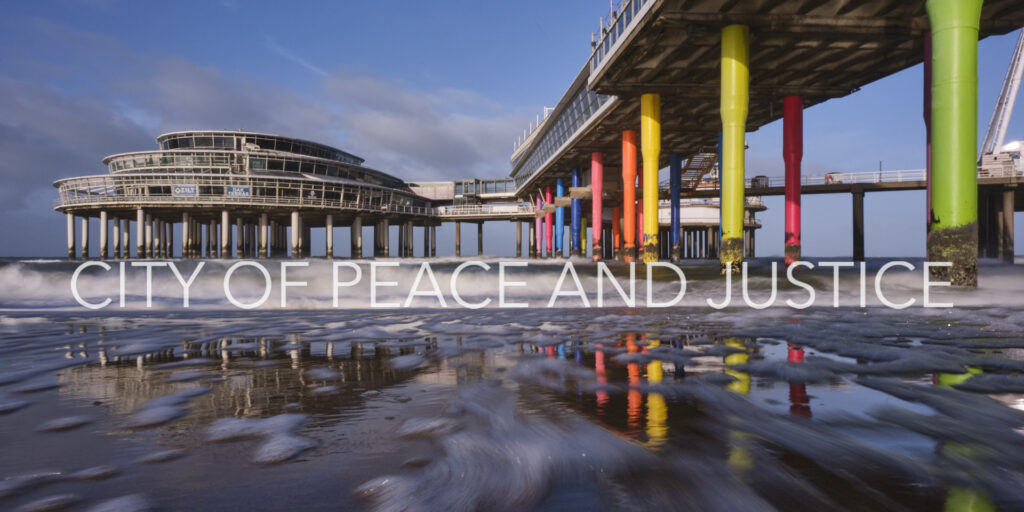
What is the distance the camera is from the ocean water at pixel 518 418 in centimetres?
154

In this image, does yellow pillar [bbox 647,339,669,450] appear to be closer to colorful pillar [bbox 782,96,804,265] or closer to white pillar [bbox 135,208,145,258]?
colorful pillar [bbox 782,96,804,265]

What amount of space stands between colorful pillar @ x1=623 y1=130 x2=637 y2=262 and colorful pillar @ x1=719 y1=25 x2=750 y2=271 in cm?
978

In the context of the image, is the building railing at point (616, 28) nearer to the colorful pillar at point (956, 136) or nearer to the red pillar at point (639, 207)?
the colorful pillar at point (956, 136)

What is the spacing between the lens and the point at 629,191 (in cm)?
2486

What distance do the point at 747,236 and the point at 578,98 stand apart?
4346 centimetres

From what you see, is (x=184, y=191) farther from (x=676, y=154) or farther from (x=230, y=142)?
(x=676, y=154)

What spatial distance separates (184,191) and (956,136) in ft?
183

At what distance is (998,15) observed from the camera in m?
14.5

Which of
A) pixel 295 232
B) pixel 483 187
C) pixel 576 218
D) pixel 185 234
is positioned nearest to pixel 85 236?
pixel 185 234

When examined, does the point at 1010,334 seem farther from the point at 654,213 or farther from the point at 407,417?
the point at 654,213

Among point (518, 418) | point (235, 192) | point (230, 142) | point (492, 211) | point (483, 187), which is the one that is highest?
point (230, 142)

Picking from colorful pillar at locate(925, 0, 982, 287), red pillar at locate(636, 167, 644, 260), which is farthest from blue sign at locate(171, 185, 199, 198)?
colorful pillar at locate(925, 0, 982, 287)

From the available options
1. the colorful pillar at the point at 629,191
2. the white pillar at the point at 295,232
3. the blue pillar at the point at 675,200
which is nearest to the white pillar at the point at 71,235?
the white pillar at the point at 295,232

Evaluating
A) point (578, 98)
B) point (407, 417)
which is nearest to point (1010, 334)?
point (407, 417)
